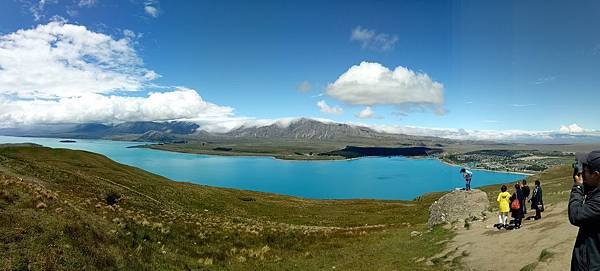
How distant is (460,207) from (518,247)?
55.0ft

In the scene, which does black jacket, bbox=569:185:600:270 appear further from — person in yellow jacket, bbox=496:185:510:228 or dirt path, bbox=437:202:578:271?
person in yellow jacket, bbox=496:185:510:228

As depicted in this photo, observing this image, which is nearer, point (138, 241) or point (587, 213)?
point (587, 213)

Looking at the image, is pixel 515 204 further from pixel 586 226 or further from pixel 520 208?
pixel 586 226

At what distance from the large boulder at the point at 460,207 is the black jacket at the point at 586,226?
2855 centimetres

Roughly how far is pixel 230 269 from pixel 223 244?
6929 millimetres

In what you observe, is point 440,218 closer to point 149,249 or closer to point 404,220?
point 404,220

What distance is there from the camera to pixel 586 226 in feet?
20.1

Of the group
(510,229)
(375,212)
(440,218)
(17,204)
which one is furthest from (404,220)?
(17,204)

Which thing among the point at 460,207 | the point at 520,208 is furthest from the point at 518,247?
the point at 460,207

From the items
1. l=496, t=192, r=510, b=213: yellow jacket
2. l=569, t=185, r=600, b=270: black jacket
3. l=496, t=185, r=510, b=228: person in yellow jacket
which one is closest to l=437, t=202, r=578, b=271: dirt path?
l=496, t=185, r=510, b=228: person in yellow jacket

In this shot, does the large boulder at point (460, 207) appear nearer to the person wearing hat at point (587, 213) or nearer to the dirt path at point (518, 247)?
the dirt path at point (518, 247)

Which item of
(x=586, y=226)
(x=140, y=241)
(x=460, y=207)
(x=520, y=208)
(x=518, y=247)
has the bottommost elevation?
(x=460, y=207)

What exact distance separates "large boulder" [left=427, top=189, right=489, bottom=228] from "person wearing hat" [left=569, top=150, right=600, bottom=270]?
2858cm

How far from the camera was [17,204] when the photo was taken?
18.2m
